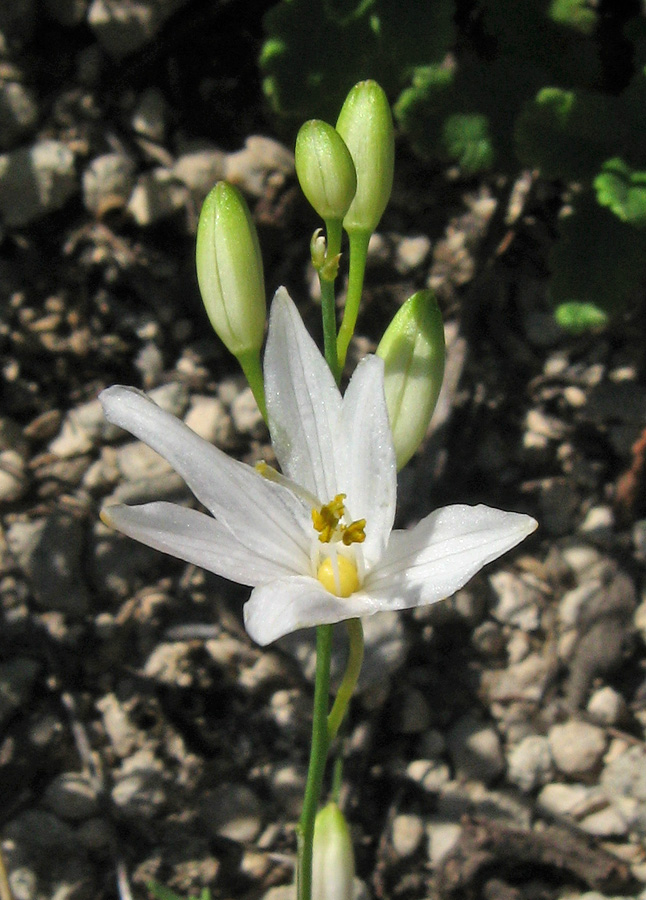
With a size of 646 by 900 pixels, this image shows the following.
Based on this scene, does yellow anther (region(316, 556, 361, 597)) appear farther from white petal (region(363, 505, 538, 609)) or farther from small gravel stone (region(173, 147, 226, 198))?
small gravel stone (region(173, 147, 226, 198))

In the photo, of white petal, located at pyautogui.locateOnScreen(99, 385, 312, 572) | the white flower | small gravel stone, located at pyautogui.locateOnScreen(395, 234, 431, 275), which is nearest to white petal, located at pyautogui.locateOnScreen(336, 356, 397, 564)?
the white flower

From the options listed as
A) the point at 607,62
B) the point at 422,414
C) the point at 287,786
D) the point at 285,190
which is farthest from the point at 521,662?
the point at 607,62

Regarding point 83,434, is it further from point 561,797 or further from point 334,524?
point 561,797

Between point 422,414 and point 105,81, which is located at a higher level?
point 105,81

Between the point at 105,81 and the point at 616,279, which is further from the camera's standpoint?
the point at 105,81

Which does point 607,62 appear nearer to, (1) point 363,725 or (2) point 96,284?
(2) point 96,284

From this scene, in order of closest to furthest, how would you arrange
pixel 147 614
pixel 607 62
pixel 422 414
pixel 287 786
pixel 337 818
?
pixel 422 414 → pixel 337 818 → pixel 287 786 → pixel 147 614 → pixel 607 62
